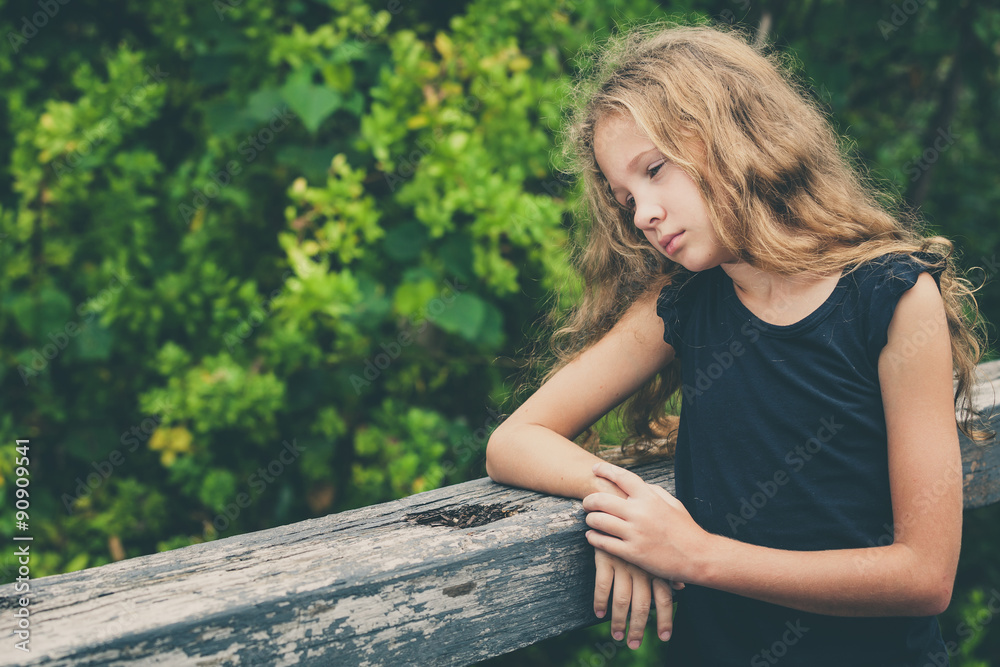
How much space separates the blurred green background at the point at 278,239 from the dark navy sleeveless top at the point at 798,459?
88cm

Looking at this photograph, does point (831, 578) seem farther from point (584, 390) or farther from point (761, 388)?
point (584, 390)

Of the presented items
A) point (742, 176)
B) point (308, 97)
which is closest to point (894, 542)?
point (742, 176)

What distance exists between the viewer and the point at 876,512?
1.15m

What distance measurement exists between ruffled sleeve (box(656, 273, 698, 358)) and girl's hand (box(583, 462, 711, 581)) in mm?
399

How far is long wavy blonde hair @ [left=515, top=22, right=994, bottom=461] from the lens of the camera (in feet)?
4.02

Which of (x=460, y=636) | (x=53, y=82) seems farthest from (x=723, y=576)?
(x=53, y=82)

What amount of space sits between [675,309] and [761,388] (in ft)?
0.74

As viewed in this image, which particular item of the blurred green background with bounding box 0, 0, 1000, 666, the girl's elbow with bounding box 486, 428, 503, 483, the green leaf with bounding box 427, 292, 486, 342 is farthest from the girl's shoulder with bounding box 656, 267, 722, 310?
the green leaf with bounding box 427, 292, 486, 342

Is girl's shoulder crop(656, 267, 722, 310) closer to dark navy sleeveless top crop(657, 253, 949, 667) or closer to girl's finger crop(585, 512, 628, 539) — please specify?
dark navy sleeveless top crop(657, 253, 949, 667)

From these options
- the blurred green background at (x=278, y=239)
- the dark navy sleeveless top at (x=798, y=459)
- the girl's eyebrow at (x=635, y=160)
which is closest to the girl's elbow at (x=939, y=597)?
the dark navy sleeveless top at (x=798, y=459)

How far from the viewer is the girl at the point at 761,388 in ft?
3.47

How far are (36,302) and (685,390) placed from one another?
6.89ft

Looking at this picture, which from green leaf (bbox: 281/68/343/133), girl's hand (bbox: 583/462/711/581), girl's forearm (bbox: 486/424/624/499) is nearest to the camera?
girl's hand (bbox: 583/462/711/581)

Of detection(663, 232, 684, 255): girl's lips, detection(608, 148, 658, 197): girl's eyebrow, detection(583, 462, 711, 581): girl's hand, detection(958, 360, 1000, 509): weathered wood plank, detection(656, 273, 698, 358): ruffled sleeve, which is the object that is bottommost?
detection(958, 360, 1000, 509): weathered wood plank
